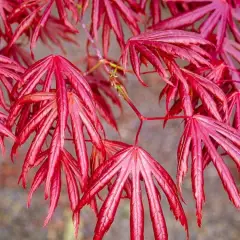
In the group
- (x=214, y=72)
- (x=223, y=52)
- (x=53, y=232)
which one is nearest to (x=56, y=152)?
(x=214, y=72)

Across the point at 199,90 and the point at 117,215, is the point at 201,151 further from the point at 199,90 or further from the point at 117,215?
the point at 117,215

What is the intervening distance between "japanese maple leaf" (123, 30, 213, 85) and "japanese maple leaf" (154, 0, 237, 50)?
0.18m

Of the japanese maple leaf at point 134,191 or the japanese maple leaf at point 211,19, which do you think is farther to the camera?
the japanese maple leaf at point 211,19

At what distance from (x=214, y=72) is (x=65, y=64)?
0.32 m

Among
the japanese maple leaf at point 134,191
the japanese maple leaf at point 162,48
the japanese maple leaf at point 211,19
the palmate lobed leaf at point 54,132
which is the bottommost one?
the japanese maple leaf at point 134,191

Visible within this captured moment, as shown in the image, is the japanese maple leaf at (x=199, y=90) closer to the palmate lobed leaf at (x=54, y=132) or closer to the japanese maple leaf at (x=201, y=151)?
the japanese maple leaf at (x=201, y=151)

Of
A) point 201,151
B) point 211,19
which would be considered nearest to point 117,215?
point 211,19

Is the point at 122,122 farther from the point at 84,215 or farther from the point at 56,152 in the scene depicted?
the point at 56,152

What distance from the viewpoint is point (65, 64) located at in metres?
0.87

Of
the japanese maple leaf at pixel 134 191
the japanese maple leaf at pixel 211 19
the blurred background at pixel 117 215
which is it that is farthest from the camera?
the blurred background at pixel 117 215

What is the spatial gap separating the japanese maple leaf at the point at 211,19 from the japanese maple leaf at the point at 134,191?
0.35 m

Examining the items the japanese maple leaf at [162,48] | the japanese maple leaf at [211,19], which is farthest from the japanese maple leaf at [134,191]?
the japanese maple leaf at [211,19]

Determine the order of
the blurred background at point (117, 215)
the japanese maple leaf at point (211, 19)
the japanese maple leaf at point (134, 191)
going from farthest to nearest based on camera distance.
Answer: the blurred background at point (117, 215)
the japanese maple leaf at point (211, 19)
the japanese maple leaf at point (134, 191)

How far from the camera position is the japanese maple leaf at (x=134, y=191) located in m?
0.79
